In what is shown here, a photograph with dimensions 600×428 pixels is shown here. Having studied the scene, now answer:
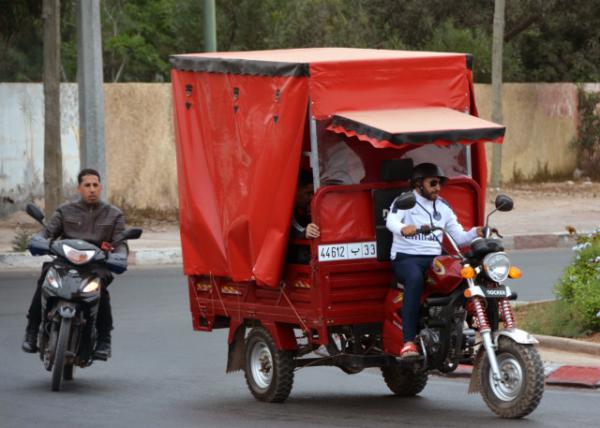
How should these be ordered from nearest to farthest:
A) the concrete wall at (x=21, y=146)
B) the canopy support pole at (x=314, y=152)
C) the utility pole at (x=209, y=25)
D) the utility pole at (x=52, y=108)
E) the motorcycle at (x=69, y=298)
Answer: the canopy support pole at (x=314, y=152) < the motorcycle at (x=69, y=298) < the utility pole at (x=52, y=108) < the utility pole at (x=209, y=25) < the concrete wall at (x=21, y=146)

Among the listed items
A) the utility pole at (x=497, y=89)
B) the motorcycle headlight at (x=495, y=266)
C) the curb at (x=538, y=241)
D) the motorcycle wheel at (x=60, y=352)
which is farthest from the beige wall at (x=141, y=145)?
the motorcycle headlight at (x=495, y=266)

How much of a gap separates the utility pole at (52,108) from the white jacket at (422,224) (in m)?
13.0

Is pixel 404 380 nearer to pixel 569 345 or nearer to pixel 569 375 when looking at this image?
pixel 569 375

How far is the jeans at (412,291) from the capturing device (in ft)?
→ 31.9

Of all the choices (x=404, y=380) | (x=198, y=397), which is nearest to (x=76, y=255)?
(x=198, y=397)

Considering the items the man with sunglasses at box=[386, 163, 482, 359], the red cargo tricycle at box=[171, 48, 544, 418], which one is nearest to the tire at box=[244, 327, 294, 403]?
the red cargo tricycle at box=[171, 48, 544, 418]

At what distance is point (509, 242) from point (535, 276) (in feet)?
15.4

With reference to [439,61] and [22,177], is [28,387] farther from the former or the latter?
[22,177]

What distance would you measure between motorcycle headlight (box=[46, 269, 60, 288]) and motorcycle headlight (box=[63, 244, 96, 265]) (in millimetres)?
181

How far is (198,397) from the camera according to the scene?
11070 mm

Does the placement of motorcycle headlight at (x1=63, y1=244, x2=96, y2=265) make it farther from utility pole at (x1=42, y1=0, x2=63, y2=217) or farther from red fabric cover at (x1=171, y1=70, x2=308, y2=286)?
utility pole at (x1=42, y1=0, x2=63, y2=217)

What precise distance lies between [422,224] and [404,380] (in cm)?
152

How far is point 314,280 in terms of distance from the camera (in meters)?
10.1

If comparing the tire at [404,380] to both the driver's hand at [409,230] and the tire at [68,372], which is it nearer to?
the driver's hand at [409,230]
